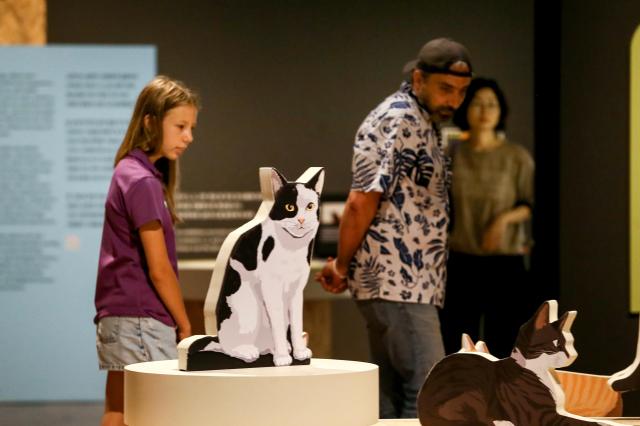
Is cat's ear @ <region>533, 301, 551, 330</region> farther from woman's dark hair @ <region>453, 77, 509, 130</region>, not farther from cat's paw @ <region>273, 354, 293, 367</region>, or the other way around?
woman's dark hair @ <region>453, 77, 509, 130</region>

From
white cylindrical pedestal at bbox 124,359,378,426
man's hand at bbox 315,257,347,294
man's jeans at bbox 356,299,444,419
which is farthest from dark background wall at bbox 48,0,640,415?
white cylindrical pedestal at bbox 124,359,378,426

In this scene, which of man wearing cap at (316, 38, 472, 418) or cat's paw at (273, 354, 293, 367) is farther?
man wearing cap at (316, 38, 472, 418)

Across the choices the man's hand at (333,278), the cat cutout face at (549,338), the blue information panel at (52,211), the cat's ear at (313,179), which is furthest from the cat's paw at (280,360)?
the blue information panel at (52,211)

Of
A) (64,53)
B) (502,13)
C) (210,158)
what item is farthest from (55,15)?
(502,13)

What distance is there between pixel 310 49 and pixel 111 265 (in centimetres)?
333

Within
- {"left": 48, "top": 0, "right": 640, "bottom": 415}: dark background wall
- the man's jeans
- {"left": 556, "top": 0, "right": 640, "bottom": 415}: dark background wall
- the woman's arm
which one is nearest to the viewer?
the man's jeans

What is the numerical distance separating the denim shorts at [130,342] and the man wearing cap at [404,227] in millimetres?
636

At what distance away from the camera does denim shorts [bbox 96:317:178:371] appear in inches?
107

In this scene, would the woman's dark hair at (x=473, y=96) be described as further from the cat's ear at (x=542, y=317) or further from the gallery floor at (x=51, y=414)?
the cat's ear at (x=542, y=317)

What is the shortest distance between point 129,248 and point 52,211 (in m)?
2.77

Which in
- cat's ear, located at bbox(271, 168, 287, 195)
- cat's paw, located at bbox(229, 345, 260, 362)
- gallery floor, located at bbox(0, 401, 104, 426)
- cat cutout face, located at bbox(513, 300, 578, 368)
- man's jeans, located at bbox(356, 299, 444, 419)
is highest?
cat's ear, located at bbox(271, 168, 287, 195)

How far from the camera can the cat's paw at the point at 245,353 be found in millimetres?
2018

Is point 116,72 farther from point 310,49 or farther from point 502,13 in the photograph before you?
point 502,13

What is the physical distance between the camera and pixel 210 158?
5832 millimetres
